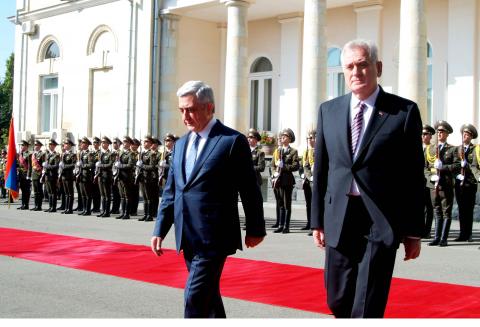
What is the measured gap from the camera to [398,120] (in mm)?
4035

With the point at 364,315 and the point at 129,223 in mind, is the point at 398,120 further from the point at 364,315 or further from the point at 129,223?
the point at 129,223

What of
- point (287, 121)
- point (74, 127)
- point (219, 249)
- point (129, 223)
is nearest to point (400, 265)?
point (219, 249)

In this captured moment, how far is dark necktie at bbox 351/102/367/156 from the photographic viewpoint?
4.10 m

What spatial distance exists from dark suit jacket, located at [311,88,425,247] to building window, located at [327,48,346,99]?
748 inches

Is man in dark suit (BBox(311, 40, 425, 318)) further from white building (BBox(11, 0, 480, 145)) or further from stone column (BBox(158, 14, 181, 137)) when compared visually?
stone column (BBox(158, 14, 181, 137))

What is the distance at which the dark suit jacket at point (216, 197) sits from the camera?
450 centimetres

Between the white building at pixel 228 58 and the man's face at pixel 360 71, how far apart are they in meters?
13.3

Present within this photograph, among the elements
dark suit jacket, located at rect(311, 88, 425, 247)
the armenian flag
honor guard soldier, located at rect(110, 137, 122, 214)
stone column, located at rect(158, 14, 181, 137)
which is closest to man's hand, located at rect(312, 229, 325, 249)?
dark suit jacket, located at rect(311, 88, 425, 247)

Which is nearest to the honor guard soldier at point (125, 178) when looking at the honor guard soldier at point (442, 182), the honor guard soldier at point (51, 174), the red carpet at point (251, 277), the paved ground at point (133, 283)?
the honor guard soldier at point (51, 174)

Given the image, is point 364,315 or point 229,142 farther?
point 229,142

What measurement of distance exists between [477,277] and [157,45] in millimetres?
17881

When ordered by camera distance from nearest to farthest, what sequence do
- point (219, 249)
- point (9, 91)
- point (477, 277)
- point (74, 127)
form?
point (219, 249), point (477, 277), point (74, 127), point (9, 91)

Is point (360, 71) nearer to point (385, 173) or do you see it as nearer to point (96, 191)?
point (385, 173)

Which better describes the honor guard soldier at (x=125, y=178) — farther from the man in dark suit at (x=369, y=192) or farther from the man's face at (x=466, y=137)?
the man in dark suit at (x=369, y=192)
